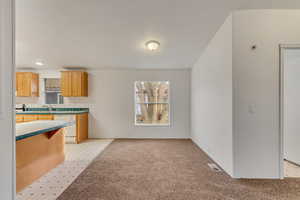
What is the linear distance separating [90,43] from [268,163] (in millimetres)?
3980

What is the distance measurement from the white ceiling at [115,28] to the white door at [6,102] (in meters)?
1.62

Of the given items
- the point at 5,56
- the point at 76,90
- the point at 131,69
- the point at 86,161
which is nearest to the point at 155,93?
the point at 131,69

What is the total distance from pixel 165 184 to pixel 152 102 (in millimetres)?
3332

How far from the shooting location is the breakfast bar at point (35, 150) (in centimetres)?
201

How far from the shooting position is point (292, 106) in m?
3.09

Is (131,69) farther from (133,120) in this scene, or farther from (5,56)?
(5,56)

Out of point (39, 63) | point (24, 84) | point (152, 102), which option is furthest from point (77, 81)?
point (152, 102)

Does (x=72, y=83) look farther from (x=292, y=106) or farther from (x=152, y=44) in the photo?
(x=292, y=106)

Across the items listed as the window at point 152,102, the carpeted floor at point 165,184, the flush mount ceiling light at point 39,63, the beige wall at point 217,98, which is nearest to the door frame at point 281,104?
the carpeted floor at point 165,184

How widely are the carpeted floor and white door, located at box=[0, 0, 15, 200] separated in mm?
1070

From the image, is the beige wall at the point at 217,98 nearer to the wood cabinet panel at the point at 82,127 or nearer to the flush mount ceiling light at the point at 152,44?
the flush mount ceiling light at the point at 152,44

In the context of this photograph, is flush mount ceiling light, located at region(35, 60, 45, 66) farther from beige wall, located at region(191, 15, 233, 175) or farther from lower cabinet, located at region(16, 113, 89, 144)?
beige wall, located at region(191, 15, 233, 175)

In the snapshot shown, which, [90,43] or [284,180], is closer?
[284,180]

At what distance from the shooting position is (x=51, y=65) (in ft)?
15.9
